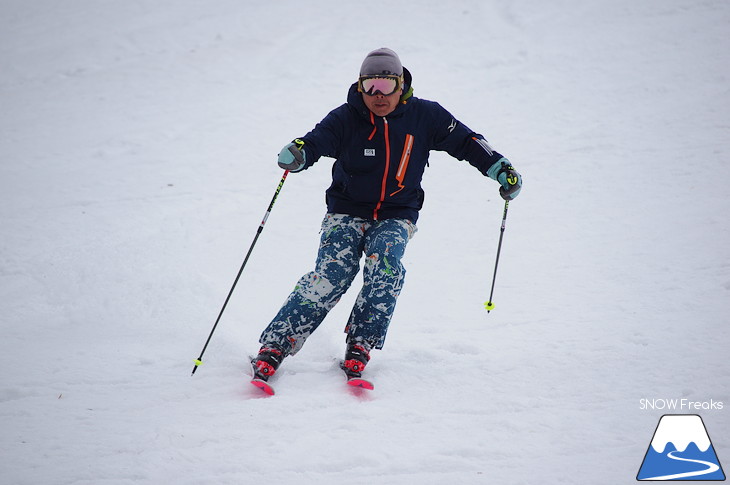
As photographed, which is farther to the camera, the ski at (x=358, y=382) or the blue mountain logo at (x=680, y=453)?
the ski at (x=358, y=382)

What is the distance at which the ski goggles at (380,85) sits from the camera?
346cm

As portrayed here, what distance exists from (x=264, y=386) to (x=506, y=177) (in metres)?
1.86

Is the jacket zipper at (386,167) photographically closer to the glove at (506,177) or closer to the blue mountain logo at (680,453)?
the glove at (506,177)

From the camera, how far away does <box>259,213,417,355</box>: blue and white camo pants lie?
11.3 ft

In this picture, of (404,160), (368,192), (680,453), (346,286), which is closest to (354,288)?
(346,286)

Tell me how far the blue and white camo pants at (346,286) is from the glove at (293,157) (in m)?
0.44

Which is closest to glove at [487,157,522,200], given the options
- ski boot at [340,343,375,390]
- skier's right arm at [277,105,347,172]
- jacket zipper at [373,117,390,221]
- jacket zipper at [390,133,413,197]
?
jacket zipper at [390,133,413,197]

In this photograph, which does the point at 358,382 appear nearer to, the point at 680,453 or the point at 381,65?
the point at 680,453

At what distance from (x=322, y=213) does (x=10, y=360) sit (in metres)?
3.32

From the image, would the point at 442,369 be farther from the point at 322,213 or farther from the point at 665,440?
the point at 322,213

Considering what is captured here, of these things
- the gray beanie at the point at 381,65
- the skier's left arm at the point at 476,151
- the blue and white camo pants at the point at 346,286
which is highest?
the gray beanie at the point at 381,65

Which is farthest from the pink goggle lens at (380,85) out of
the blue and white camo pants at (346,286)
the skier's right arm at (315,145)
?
the blue and white camo pants at (346,286)

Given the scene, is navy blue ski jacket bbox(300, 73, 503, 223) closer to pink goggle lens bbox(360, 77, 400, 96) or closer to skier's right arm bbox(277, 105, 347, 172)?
skier's right arm bbox(277, 105, 347, 172)

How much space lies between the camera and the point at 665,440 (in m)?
2.95
